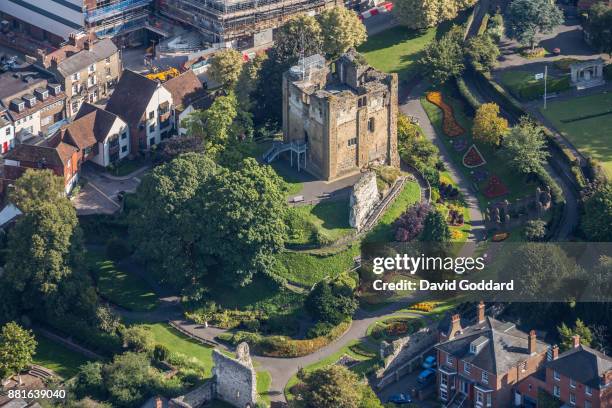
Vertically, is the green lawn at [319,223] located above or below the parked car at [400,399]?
above

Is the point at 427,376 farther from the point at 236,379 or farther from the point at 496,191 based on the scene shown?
the point at 496,191

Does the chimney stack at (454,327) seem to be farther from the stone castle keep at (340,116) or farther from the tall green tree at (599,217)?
the stone castle keep at (340,116)

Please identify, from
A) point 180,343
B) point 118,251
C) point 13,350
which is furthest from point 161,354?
point 118,251

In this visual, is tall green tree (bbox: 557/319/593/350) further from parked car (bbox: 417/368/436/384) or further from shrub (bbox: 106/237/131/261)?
shrub (bbox: 106/237/131/261)

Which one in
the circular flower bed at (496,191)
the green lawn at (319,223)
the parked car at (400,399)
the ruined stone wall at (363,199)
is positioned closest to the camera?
the parked car at (400,399)

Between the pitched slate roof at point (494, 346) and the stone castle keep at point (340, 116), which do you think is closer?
the pitched slate roof at point (494, 346)

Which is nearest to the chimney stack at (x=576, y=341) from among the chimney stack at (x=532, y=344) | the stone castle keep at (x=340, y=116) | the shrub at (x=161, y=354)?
the chimney stack at (x=532, y=344)

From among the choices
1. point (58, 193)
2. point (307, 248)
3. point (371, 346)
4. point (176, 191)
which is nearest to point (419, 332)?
point (371, 346)

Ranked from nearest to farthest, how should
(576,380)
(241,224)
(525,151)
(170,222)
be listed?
(576,380) < (241,224) < (170,222) < (525,151)
